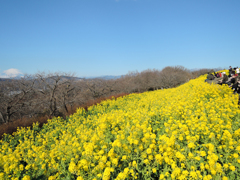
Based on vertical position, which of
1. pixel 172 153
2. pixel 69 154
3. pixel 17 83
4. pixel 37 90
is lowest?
pixel 69 154

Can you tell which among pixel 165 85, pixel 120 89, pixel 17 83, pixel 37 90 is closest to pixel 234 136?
pixel 37 90

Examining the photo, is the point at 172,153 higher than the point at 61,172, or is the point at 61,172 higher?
the point at 172,153

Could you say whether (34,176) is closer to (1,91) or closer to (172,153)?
(172,153)

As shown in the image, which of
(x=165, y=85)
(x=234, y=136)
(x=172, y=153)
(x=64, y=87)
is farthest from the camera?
(x=165, y=85)

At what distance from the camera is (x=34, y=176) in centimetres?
357

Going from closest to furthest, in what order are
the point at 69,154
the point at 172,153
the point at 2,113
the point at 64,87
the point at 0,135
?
the point at 172,153 < the point at 69,154 < the point at 0,135 < the point at 2,113 < the point at 64,87

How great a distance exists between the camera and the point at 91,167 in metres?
3.17

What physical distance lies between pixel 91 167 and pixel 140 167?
122cm

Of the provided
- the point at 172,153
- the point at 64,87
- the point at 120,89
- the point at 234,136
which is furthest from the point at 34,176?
the point at 120,89

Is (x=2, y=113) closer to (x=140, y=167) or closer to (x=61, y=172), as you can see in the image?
(x=61, y=172)

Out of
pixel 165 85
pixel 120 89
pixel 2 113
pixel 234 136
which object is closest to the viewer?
pixel 234 136

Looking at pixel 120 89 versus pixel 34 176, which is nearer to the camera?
pixel 34 176

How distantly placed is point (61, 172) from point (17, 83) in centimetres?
2162

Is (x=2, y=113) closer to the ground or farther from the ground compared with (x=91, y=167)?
closer to the ground
